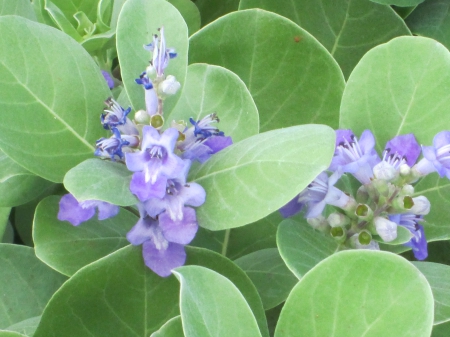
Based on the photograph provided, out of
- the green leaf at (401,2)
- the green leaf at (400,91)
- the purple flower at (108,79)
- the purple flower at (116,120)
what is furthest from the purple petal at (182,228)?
the green leaf at (401,2)

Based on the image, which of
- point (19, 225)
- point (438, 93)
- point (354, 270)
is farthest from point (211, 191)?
point (19, 225)

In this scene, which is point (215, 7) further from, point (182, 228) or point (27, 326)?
point (27, 326)

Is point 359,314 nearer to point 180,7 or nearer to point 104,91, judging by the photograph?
point 104,91

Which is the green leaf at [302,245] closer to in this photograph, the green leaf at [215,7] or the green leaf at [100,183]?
the green leaf at [100,183]

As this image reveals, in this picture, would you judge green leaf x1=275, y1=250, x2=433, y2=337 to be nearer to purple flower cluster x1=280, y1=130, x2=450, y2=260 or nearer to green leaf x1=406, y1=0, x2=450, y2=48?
purple flower cluster x1=280, y1=130, x2=450, y2=260

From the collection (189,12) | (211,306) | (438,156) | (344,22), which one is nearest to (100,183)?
(211,306)

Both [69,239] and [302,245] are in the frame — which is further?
[69,239]
